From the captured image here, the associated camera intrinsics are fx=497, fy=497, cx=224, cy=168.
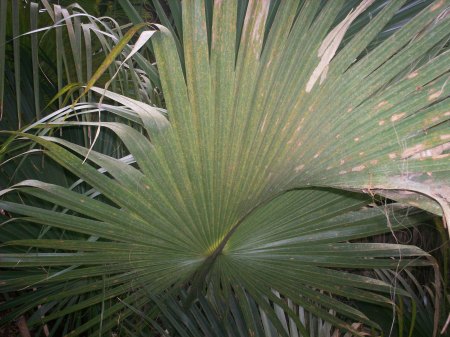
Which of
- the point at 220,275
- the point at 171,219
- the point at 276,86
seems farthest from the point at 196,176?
the point at 220,275

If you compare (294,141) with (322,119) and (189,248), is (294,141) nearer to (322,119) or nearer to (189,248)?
(322,119)

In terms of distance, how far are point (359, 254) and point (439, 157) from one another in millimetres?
393

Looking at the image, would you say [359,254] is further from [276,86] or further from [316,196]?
[276,86]

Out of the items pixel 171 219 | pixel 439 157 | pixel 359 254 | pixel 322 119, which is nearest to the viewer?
pixel 439 157

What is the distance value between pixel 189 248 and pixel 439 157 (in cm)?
51

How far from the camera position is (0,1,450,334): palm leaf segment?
0.75 meters

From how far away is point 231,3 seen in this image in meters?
0.82

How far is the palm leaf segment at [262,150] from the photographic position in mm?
750

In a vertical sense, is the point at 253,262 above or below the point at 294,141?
below

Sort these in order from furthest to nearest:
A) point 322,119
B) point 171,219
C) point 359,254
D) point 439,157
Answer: point 359,254
point 171,219
point 322,119
point 439,157

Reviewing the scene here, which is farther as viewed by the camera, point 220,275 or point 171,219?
point 220,275

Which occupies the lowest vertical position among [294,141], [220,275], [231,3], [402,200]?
[220,275]

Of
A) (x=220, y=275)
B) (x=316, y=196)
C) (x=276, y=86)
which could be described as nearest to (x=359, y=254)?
(x=316, y=196)

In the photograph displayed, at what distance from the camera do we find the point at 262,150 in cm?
87
